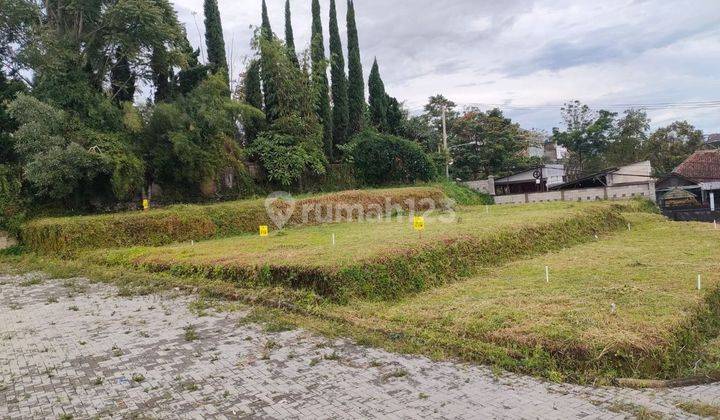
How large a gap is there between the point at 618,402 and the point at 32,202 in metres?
15.7

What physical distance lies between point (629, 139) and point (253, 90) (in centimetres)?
2483

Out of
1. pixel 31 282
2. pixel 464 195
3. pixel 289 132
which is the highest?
pixel 289 132

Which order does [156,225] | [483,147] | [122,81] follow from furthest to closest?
[483,147]
[122,81]
[156,225]

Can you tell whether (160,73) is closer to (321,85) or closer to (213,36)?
(213,36)

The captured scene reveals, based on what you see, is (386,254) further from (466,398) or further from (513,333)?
(466,398)

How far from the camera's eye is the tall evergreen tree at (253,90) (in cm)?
2136

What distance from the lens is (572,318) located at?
513 centimetres

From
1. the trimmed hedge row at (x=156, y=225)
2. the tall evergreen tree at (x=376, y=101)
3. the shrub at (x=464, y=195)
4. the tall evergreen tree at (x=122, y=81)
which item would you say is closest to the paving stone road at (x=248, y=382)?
the trimmed hedge row at (x=156, y=225)

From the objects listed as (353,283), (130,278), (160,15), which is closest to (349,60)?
(160,15)

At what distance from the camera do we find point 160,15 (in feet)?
49.3

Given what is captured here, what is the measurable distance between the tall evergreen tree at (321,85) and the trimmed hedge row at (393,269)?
14495mm

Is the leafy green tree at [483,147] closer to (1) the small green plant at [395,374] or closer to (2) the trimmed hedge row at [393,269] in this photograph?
(2) the trimmed hedge row at [393,269]

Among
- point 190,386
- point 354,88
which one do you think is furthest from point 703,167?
point 190,386

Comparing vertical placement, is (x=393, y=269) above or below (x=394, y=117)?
below
